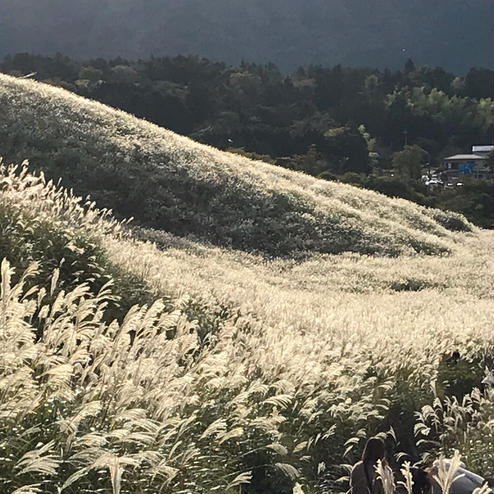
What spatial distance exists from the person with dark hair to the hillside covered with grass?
0.49 feet

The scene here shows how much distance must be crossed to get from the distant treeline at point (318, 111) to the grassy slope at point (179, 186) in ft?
109

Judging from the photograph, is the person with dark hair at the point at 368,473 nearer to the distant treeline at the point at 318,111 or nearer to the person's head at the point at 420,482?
the person's head at the point at 420,482

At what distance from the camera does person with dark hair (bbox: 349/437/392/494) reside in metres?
4.96

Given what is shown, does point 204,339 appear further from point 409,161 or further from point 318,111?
point 318,111

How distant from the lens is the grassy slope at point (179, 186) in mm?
24453

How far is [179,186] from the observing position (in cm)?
2672

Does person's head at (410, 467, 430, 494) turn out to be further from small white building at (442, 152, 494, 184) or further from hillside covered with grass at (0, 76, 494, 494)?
small white building at (442, 152, 494, 184)

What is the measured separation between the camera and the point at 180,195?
2628 cm

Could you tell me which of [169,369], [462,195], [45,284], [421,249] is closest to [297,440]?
[169,369]

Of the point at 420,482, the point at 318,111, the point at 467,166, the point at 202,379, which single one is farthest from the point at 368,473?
the point at 318,111

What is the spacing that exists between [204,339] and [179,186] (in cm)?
2009

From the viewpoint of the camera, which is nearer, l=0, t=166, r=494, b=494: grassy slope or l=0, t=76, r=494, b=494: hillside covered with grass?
l=0, t=166, r=494, b=494: grassy slope

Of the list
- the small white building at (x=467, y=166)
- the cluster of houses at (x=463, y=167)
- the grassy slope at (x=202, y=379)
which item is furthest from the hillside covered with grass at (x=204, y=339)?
the small white building at (x=467, y=166)

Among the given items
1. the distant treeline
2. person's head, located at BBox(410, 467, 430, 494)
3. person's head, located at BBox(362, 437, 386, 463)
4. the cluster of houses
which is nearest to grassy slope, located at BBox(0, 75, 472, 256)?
person's head, located at BBox(410, 467, 430, 494)
